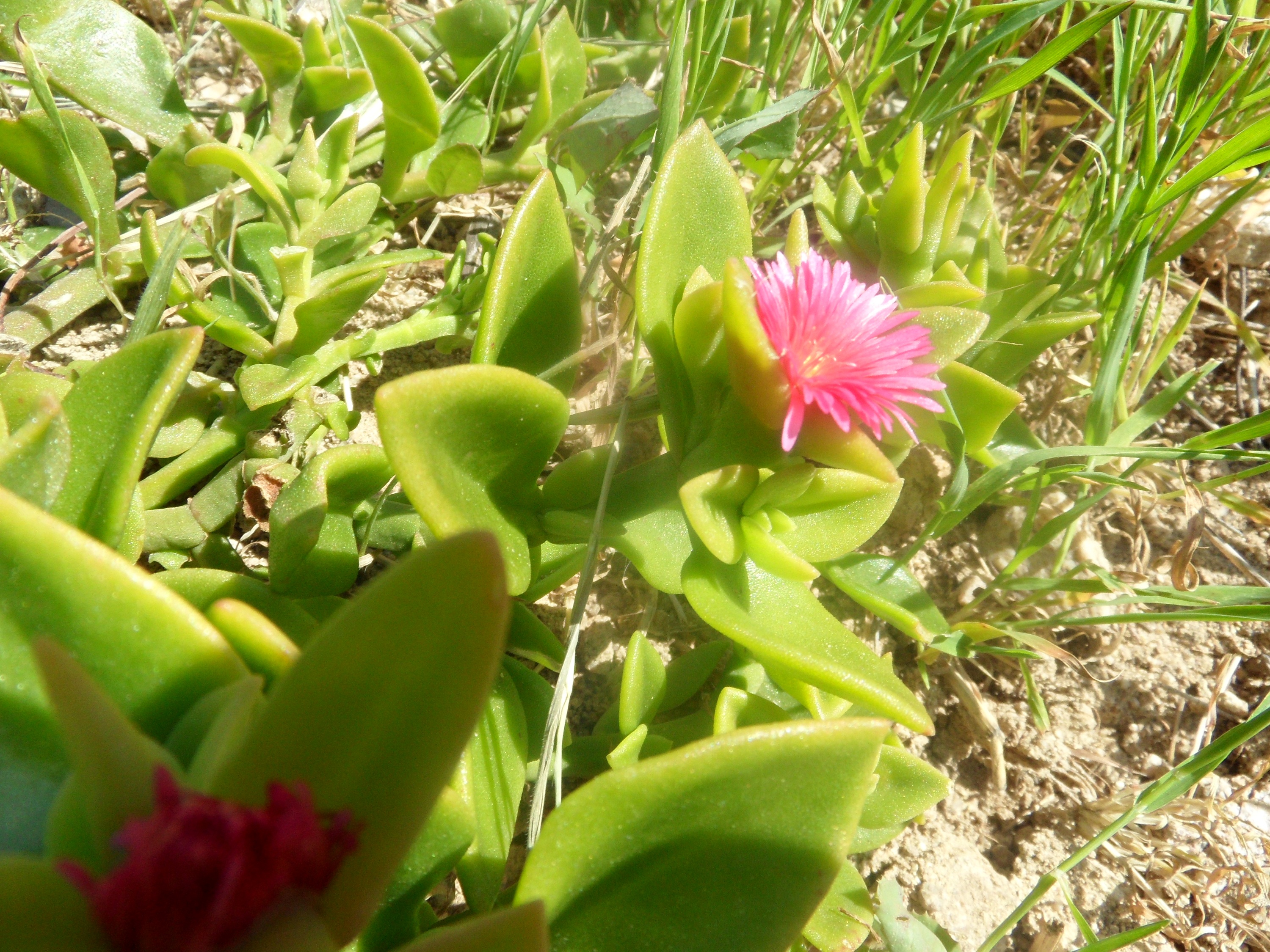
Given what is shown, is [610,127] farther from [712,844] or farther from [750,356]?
[712,844]

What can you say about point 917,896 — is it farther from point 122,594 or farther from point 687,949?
point 122,594

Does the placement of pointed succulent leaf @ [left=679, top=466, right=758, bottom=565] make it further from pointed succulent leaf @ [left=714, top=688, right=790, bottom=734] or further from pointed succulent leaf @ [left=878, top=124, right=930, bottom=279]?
pointed succulent leaf @ [left=878, top=124, right=930, bottom=279]

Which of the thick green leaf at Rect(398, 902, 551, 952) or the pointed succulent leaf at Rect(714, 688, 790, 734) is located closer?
the thick green leaf at Rect(398, 902, 551, 952)

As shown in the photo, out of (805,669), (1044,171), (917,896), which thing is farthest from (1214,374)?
(805,669)

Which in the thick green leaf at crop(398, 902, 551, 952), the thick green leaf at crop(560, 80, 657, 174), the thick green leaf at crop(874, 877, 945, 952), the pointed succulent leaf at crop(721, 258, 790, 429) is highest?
the thick green leaf at crop(560, 80, 657, 174)

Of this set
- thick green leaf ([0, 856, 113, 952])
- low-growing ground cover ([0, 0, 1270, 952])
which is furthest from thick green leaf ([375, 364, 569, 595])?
thick green leaf ([0, 856, 113, 952])

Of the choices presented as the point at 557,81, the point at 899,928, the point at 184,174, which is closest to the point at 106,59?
the point at 184,174
